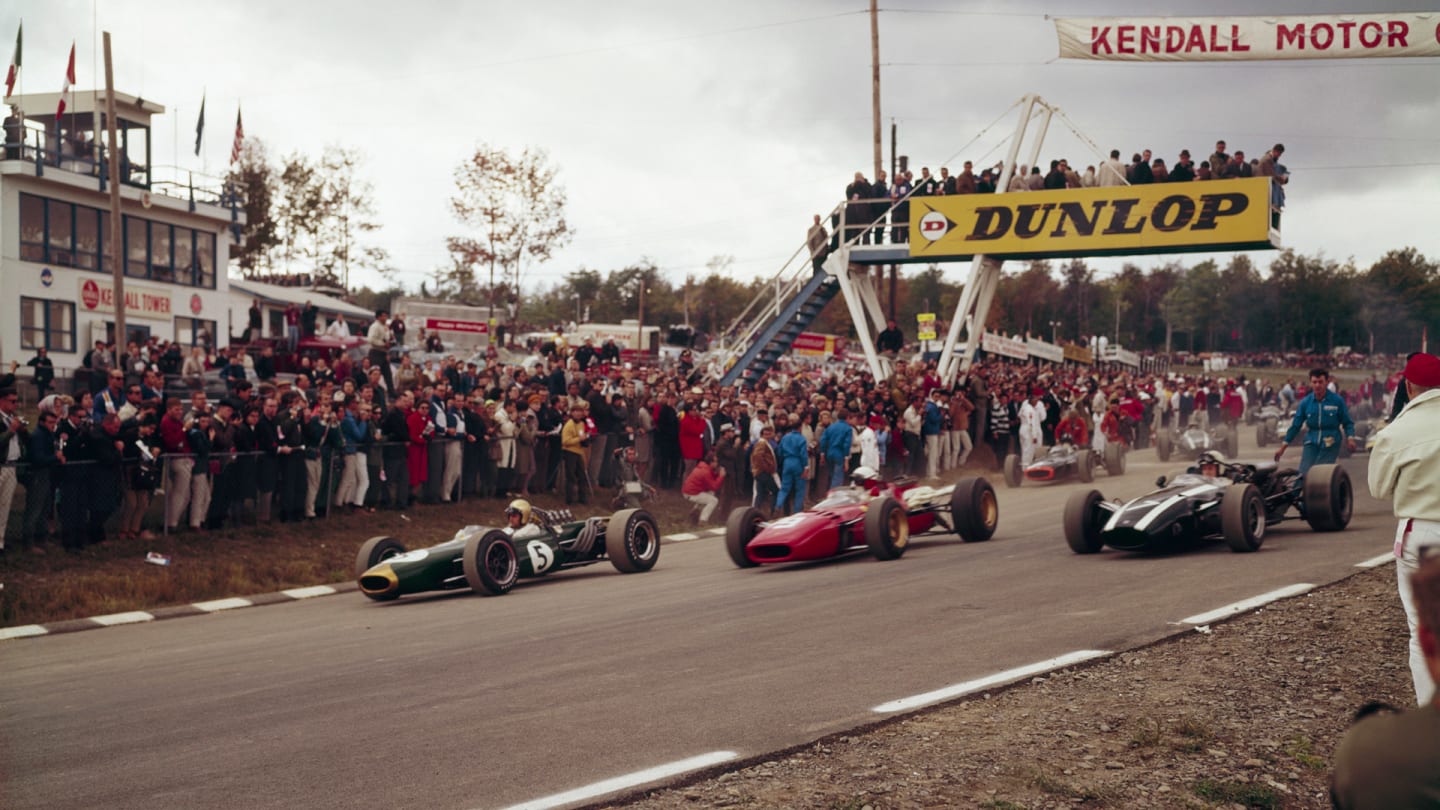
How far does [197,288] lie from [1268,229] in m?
30.7

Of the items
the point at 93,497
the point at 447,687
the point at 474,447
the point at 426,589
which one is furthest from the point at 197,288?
the point at 447,687

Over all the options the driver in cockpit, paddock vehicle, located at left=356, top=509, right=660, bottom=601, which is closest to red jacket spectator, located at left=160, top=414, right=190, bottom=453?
paddock vehicle, located at left=356, top=509, right=660, bottom=601

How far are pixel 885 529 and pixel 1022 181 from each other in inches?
723

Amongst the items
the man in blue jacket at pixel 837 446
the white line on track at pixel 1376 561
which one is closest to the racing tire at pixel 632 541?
the man in blue jacket at pixel 837 446

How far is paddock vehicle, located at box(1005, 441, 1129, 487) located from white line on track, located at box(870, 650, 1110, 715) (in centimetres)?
1614

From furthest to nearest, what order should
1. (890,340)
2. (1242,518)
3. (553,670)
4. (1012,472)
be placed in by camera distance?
(890,340) → (1012,472) → (1242,518) → (553,670)

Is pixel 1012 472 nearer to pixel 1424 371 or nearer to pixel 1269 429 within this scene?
pixel 1269 429

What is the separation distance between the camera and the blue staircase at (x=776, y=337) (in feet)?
105

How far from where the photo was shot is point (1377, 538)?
1416cm

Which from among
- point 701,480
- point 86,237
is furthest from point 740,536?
point 86,237

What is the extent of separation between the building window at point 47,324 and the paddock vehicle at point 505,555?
76.3 feet

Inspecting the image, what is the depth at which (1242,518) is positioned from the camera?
13.2 meters

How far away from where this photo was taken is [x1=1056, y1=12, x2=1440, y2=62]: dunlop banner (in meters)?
22.8

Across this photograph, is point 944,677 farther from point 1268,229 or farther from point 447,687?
point 1268,229
